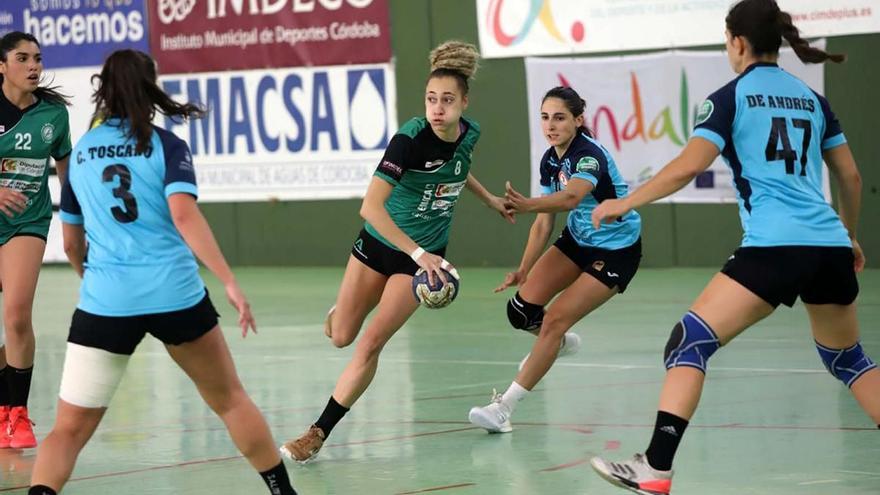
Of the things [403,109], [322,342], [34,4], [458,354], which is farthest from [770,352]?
[34,4]

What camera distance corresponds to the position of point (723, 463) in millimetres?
7930

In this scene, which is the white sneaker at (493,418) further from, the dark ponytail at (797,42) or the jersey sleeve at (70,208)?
the jersey sleeve at (70,208)

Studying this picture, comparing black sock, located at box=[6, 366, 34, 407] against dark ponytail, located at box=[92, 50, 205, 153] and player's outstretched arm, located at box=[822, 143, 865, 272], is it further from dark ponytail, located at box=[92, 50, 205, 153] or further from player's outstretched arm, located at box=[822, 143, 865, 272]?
player's outstretched arm, located at box=[822, 143, 865, 272]

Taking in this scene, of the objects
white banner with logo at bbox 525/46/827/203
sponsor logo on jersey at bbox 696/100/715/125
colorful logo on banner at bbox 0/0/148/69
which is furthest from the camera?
colorful logo on banner at bbox 0/0/148/69

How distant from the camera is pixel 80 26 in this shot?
72.7 ft

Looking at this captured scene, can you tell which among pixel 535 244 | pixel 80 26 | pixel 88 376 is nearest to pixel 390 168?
pixel 535 244

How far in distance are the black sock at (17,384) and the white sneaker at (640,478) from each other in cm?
389

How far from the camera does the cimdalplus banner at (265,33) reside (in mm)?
20203

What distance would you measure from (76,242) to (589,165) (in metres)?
3.41

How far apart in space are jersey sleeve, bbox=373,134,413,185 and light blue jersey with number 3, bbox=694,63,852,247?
80.6 inches

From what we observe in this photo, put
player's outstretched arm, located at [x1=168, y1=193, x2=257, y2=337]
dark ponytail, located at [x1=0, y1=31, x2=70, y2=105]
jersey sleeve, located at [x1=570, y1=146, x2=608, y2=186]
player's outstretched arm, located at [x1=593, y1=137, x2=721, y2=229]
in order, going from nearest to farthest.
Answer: player's outstretched arm, located at [x1=168, y1=193, x2=257, y2=337]
player's outstretched arm, located at [x1=593, y1=137, x2=721, y2=229]
dark ponytail, located at [x1=0, y1=31, x2=70, y2=105]
jersey sleeve, located at [x1=570, y1=146, x2=608, y2=186]

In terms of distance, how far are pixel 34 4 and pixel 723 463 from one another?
16.9m

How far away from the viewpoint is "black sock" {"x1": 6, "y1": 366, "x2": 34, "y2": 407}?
908 cm

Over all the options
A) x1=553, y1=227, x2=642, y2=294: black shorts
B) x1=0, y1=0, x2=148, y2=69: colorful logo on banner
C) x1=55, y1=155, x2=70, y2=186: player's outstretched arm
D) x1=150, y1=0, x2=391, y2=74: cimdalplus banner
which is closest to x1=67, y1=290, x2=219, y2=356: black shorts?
x1=55, y1=155, x2=70, y2=186: player's outstretched arm
